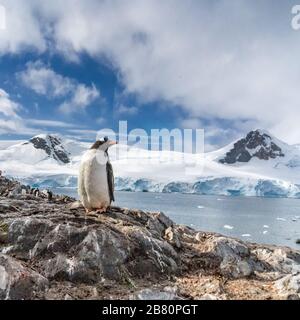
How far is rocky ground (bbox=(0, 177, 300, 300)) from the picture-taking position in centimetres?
781

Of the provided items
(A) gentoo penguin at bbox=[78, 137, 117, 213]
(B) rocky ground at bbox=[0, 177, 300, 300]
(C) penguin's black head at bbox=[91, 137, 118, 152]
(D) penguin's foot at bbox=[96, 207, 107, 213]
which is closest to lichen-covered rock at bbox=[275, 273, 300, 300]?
(B) rocky ground at bbox=[0, 177, 300, 300]

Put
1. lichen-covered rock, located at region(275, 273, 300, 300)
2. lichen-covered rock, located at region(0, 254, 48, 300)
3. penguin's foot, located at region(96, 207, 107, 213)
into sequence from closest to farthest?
1. lichen-covered rock, located at region(0, 254, 48, 300)
2. lichen-covered rock, located at region(275, 273, 300, 300)
3. penguin's foot, located at region(96, 207, 107, 213)

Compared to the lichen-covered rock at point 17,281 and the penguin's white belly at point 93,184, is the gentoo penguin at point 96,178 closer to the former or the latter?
the penguin's white belly at point 93,184

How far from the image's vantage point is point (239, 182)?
6535 inches

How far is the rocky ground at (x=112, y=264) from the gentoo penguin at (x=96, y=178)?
0.64m

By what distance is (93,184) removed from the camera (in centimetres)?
A: 1113

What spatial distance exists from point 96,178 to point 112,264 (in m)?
3.04

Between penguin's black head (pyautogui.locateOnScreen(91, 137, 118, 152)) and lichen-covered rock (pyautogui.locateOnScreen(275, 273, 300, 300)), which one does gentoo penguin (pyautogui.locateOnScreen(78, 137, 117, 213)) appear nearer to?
penguin's black head (pyautogui.locateOnScreen(91, 137, 118, 152))

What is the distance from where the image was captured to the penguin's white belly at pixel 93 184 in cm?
1114

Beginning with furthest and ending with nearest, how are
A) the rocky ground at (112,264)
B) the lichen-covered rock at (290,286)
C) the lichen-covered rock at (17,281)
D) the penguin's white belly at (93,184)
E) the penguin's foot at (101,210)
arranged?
the penguin's white belly at (93,184) < the penguin's foot at (101,210) < the lichen-covered rock at (290,286) < the rocky ground at (112,264) < the lichen-covered rock at (17,281)

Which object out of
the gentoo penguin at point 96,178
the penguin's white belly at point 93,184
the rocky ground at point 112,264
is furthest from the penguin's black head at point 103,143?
the rocky ground at point 112,264

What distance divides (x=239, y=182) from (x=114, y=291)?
161 meters
